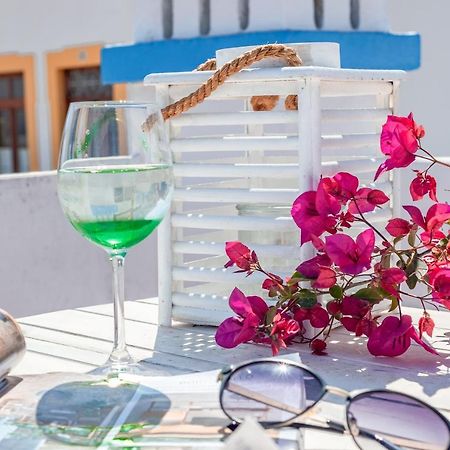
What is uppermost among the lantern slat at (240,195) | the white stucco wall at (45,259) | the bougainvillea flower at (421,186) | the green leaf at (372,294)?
the bougainvillea flower at (421,186)

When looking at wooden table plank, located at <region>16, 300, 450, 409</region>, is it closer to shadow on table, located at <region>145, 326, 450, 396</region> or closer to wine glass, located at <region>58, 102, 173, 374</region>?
shadow on table, located at <region>145, 326, 450, 396</region>

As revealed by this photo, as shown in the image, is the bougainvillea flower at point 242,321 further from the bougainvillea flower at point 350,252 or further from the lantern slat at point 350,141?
the lantern slat at point 350,141

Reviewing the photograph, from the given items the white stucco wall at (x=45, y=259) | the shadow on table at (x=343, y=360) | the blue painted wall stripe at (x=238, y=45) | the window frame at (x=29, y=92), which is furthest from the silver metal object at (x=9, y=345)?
the window frame at (x=29, y=92)

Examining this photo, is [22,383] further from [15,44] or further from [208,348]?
[15,44]

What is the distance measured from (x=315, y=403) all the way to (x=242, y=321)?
252 millimetres

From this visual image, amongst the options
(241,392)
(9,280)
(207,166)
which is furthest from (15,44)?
(241,392)

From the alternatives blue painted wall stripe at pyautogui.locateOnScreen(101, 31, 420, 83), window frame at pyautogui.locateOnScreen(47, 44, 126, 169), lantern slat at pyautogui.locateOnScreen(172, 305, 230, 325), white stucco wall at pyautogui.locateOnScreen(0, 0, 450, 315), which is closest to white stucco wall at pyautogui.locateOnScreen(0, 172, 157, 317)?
white stucco wall at pyautogui.locateOnScreen(0, 0, 450, 315)

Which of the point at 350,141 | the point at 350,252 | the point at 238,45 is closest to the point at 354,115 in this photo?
the point at 350,141

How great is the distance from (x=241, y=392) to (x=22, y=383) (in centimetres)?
24

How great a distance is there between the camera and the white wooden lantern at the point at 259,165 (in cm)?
100

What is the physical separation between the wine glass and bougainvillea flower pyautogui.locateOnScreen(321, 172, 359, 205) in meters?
0.17

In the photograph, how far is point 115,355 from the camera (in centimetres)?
89

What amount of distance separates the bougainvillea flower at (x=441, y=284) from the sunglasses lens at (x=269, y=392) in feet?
0.79

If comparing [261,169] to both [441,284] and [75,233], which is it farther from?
[75,233]
